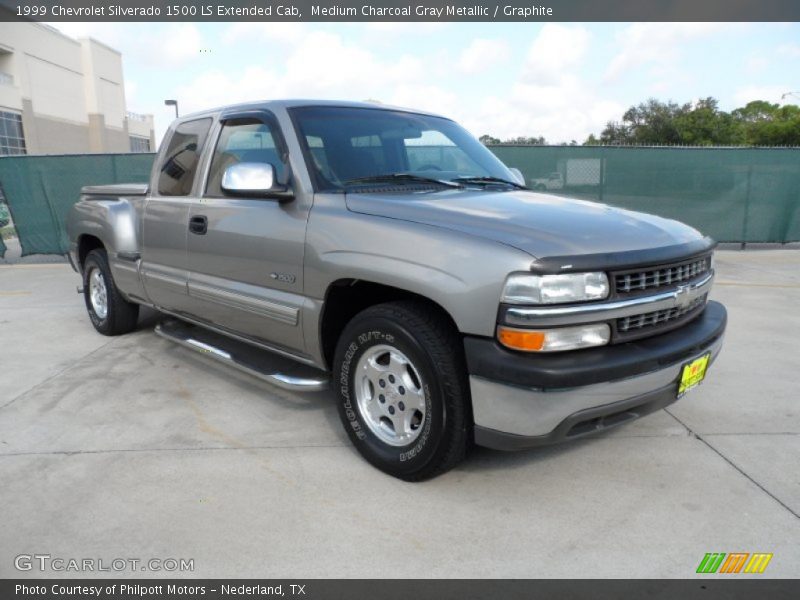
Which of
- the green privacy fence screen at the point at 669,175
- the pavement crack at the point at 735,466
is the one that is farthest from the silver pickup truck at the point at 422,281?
the green privacy fence screen at the point at 669,175

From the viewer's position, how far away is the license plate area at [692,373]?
2.91m

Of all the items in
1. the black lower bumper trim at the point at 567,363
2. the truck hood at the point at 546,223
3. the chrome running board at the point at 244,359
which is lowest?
the chrome running board at the point at 244,359

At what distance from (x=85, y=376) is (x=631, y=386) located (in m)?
3.91

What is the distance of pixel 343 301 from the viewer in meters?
3.38

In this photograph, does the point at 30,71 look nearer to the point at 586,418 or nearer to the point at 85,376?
the point at 85,376

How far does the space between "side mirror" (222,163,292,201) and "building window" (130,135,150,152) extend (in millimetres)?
72046

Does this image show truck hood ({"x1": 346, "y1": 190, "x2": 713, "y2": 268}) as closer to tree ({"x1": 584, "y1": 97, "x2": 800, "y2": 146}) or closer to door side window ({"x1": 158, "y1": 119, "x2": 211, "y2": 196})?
door side window ({"x1": 158, "y1": 119, "x2": 211, "y2": 196})

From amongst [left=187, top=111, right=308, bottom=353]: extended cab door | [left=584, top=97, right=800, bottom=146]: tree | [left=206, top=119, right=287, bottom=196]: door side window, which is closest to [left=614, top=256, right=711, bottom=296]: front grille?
[left=187, top=111, right=308, bottom=353]: extended cab door

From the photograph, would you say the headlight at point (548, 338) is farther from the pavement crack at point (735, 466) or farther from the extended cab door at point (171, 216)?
the extended cab door at point (171, 216)

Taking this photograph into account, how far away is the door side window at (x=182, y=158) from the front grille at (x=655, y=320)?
119 inches

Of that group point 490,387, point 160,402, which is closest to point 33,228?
point 160,402

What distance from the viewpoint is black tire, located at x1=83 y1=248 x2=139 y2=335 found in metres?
5.58

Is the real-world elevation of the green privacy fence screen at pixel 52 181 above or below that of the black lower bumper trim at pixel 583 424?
above

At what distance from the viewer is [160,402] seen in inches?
163
